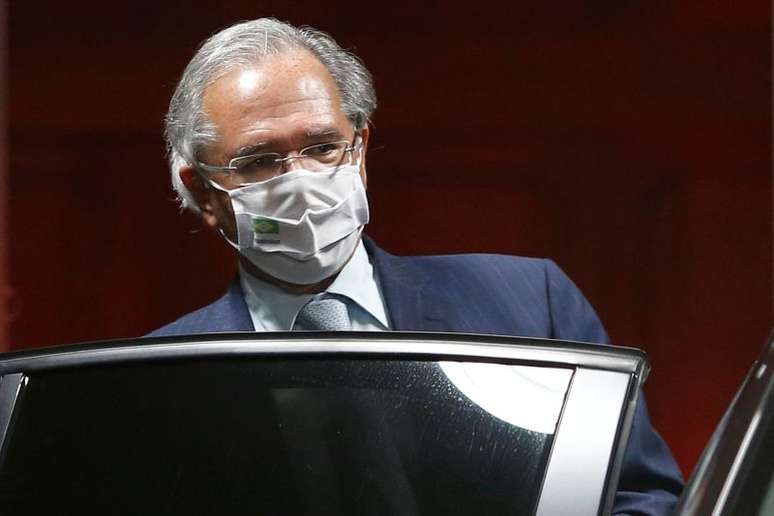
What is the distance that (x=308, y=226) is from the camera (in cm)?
240

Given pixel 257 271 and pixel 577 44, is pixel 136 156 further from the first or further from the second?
pixel 257 271

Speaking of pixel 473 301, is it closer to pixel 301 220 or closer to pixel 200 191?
pixel 301 220

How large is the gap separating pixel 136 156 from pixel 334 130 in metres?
1.92

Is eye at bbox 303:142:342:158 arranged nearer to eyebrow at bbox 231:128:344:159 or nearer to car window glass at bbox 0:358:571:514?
eyebrow at bbox 231:128:344:159

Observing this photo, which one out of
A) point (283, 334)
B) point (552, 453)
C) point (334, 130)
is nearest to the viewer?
point (552, 453)

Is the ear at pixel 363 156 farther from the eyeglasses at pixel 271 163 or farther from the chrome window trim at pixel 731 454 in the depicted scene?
the chrome window trim at pixel 731 454

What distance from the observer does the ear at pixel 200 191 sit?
2545 mm

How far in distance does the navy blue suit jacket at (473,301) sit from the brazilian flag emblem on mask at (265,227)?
148 millimetres

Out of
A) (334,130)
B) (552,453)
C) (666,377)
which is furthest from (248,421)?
(666,377)

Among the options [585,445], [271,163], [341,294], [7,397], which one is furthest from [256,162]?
[585,445]

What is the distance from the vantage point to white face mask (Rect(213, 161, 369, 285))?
2.40 m

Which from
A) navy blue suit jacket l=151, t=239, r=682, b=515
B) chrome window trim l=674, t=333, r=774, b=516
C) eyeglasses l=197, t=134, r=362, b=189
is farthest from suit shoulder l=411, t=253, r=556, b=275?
chrome window trim l=674, t=333, r=774, b=516

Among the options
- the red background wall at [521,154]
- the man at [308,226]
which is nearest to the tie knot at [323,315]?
the man at [308,226]

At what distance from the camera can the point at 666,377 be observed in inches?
159
